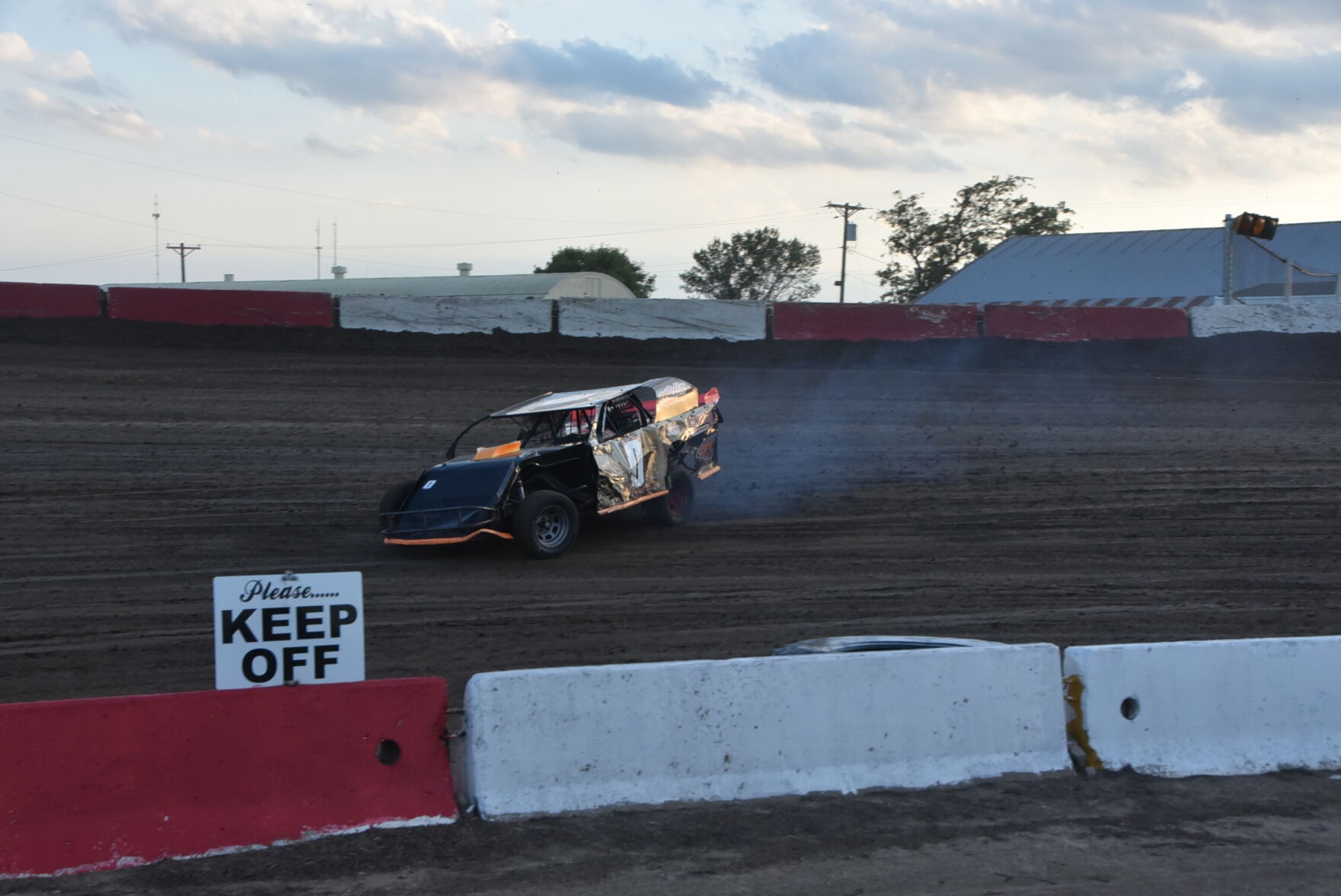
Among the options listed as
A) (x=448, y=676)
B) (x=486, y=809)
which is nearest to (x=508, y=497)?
(x=448, y=676)

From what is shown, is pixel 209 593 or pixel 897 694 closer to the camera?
pixel 897 694

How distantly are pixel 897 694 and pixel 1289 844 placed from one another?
168 centimetres

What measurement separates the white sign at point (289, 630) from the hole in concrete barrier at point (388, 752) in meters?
0.30

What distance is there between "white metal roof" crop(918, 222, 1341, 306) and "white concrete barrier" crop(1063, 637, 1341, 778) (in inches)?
941

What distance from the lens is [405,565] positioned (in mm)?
Answer: 10422

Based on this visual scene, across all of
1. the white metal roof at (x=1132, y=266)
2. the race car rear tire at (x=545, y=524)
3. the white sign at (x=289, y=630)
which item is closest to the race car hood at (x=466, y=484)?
the race car rear tire at (x=545, y=524)

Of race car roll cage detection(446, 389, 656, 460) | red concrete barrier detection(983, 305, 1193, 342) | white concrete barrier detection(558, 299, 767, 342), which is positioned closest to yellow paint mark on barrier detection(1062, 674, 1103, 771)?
race car roll cage detection(446, 389, 656, 460)

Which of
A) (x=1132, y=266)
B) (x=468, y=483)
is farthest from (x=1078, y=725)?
(x=1132, y=266)

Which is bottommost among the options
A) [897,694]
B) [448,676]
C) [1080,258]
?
[448,676]

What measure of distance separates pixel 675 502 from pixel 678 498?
59 mm

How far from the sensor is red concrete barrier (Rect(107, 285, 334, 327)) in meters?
19.2

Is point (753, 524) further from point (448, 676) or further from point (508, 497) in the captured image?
point (448, 676)

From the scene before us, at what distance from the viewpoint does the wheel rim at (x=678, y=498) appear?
39.9ft

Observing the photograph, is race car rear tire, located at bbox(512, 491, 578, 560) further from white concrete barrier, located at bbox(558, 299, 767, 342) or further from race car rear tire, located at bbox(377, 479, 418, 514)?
white concrete barrier, located at bbox(558, 299, 767, 342)
